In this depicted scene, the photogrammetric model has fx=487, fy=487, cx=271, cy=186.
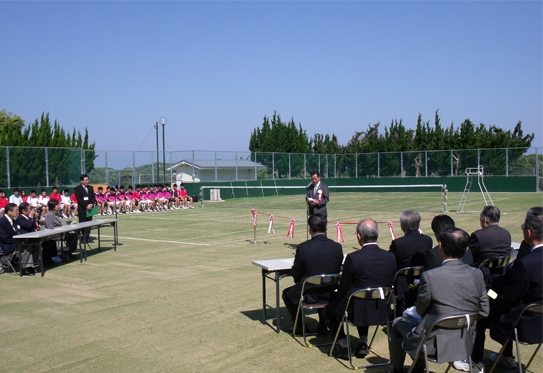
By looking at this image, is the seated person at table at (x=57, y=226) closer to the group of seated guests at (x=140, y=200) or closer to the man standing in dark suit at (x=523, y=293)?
the man standing in dark suit at (x=523, y=293)

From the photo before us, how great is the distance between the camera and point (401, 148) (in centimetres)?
4834

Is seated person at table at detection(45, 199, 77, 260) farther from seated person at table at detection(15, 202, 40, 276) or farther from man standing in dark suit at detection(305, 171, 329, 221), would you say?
man standing in dark suit at detection(305, 171, 329, 221)

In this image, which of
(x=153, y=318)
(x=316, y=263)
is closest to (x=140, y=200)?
(x=153, y=318)

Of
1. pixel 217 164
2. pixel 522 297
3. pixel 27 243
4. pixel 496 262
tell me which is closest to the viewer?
pixel 522 297

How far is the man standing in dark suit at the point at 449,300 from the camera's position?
3557 millimetres

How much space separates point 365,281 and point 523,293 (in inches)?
50.5

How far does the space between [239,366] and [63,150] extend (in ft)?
82.4

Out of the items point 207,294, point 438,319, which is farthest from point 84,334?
point 438,319

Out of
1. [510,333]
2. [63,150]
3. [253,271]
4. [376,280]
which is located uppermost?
[63,150]

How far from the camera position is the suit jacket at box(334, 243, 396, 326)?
14.4 ft

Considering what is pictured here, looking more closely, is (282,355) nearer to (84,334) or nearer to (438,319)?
(438,319)

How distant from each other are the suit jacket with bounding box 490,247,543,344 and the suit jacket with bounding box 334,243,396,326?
0.96m

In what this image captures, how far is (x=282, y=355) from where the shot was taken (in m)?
4.77

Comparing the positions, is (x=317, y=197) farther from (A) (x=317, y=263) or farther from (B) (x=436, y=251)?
(B) (x=436, y=251)
